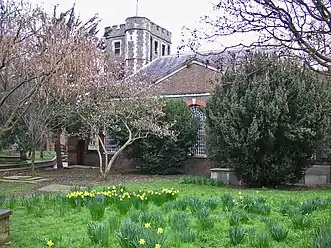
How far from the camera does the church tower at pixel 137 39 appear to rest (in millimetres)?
33594

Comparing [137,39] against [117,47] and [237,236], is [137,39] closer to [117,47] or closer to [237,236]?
[117,47]

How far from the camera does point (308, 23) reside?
5789 mm

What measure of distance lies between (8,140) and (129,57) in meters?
13.8

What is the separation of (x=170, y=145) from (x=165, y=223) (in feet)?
43.7

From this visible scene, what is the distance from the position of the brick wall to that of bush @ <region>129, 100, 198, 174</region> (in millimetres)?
2608

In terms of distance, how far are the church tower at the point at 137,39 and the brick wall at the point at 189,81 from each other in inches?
360

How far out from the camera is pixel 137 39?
111 ft

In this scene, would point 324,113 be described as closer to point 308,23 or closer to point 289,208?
point 289,208

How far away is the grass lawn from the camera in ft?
16.5

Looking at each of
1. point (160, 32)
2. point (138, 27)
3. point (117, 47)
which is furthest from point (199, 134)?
point (117, 47)

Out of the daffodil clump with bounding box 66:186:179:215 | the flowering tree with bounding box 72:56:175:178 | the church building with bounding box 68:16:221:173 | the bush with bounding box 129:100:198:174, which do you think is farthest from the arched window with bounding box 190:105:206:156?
the daffodil clump with bounding box 66:186:179:215

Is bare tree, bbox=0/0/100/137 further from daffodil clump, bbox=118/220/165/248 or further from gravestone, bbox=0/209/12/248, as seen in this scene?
daffodil clump, bbox=118/220/165/248

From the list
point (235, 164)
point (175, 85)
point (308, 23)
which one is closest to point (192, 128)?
point (175, 85)

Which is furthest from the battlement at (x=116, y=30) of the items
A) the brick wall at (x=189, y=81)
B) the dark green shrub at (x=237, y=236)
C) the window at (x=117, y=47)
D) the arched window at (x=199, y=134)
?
the dark green shrub at (x=237, y=236)
